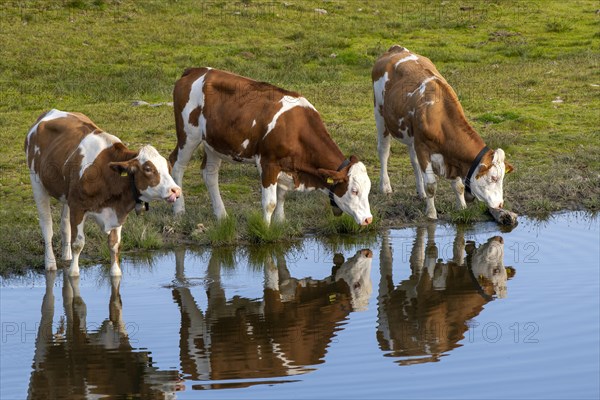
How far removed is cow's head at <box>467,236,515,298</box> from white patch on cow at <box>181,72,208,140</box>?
154 inches

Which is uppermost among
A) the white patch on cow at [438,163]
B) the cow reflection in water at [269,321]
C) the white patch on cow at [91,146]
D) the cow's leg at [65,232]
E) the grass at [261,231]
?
the white patch on cow at [91,146]

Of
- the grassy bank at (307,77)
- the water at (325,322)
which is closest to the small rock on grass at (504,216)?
the grassy bank at (307,77)

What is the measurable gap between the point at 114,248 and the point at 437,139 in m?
4.99

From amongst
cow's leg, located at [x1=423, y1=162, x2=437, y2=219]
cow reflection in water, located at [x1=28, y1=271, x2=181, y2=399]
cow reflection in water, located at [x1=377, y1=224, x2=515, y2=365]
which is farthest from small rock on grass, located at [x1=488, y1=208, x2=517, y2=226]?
cow reflection in water, located at [x1=28, y1=271, x2=181, y2=399]

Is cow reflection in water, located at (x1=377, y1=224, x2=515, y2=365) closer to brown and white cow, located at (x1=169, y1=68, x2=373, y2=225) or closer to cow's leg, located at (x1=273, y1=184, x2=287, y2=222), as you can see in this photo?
brown and white cow, located at (x1=169, y1=68, x2=373, y2=225)

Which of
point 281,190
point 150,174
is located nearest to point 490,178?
point 281,190

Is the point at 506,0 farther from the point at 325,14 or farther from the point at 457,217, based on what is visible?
the point at 457,217

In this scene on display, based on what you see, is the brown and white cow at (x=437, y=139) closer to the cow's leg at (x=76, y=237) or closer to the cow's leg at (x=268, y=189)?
the cow's leg at (x=268, y=189)

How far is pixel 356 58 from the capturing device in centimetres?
2738

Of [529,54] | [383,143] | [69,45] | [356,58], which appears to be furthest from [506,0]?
[383,143]

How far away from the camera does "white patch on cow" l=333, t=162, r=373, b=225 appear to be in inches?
529

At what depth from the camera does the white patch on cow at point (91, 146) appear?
11.7 m

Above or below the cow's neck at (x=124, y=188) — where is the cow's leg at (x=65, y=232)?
below

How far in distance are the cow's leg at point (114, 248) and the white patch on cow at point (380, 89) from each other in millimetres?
5981
